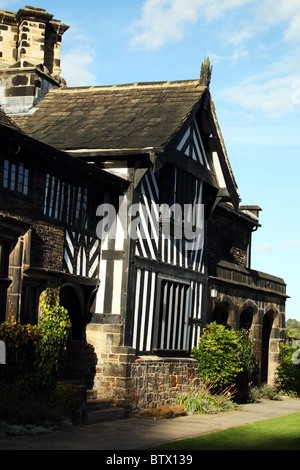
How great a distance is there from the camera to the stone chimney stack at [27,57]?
18453 millimetres

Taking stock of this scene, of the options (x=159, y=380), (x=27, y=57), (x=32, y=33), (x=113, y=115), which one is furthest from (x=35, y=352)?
(x=32, y=33)

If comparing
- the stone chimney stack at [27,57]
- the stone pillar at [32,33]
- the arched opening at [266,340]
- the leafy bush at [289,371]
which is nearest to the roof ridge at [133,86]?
the stone chimney stack at [27,57]

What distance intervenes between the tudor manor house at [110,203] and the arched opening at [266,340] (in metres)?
3.92

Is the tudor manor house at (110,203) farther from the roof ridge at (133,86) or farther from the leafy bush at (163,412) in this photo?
the leafy bush at (163,412)

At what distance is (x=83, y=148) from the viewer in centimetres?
1565

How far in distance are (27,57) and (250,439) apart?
13056mm

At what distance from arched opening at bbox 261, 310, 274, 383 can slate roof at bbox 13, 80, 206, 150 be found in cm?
981

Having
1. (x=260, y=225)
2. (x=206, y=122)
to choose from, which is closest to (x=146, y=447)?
(x=206, y=122)

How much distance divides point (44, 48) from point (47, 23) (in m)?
0.78

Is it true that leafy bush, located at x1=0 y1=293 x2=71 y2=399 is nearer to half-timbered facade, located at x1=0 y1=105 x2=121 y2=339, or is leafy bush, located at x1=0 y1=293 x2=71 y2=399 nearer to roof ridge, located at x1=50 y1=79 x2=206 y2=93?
half-timbered facade, located at x1=0 y1=105 x2=121 y2=339

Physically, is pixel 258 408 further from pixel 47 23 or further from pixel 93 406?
pixel 47 23

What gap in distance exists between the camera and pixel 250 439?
1140 centimetres

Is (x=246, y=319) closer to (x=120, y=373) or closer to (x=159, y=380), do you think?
(x=159, y=380)
